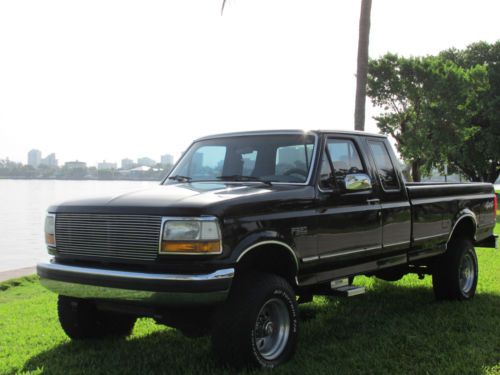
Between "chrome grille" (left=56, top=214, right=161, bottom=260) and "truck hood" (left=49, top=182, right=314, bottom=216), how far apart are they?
64 mm

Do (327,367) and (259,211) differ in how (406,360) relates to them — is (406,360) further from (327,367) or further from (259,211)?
(259,211)

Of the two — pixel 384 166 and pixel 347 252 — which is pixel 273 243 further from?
pixel 384 166

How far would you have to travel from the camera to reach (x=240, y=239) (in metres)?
4.44

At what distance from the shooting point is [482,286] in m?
8.63

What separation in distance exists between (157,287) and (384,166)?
129 inches

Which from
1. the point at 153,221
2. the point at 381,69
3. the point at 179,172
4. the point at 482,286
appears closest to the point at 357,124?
the point at 482,286

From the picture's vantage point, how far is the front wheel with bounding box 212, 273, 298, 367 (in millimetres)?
4449

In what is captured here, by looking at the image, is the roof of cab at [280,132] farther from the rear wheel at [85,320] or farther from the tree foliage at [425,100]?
the tree foliage at [425,100]

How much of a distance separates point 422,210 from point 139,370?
145 inches

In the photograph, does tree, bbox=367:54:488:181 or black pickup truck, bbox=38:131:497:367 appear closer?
black pickup truck, bbox=38:131:497:367

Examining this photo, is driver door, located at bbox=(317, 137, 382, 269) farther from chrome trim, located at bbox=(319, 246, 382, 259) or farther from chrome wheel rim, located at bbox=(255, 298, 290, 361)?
chrome wheel rim, located at bbox=(255, 298, 290, 361)

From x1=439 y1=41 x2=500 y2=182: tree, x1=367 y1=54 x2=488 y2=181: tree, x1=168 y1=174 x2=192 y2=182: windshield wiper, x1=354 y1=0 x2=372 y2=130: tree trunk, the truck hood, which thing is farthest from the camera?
x1=439 y1=41 x2=500 y2=182: tree

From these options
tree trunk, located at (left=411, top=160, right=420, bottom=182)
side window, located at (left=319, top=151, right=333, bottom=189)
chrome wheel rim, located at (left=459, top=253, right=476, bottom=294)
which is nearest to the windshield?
side window, located at (left=319, top=151, right=333, bottom=189)

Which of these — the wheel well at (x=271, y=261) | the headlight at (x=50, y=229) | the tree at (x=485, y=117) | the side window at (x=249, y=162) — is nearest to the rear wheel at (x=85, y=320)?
the headlight at (x=50, y=229)
